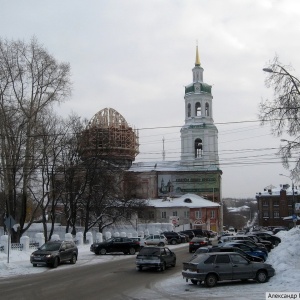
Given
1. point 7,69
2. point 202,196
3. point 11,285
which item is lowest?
point 11,285

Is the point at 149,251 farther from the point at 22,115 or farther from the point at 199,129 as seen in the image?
the point at 199,129

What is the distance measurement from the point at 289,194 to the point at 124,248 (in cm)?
10007

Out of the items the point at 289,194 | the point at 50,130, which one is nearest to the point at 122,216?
the point at 50,130

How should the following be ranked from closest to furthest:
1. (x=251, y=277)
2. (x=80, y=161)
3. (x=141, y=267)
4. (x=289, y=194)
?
(x=251, y=277) < (x=141, y=267) < (x=80, y=161) < (x=289, y=194)

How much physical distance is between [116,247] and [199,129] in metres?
61.8

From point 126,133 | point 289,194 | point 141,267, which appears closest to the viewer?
point 141,267

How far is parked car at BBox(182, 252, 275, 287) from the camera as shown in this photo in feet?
60.8

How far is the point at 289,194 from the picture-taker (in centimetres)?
13075

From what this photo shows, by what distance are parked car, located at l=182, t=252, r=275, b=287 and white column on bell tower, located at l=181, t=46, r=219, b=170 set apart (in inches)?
3098

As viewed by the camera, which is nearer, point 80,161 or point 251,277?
point 251,277

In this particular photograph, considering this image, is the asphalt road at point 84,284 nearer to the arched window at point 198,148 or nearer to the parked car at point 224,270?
the parked car at point 224,270

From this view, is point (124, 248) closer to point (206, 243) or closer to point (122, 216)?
point (206, 243)

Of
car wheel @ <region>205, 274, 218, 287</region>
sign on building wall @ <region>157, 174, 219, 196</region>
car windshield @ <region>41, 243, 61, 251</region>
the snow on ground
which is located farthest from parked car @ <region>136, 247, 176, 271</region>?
sign on building wall @ <region>157, 174, 219, 196</region>

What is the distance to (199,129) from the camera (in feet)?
321
